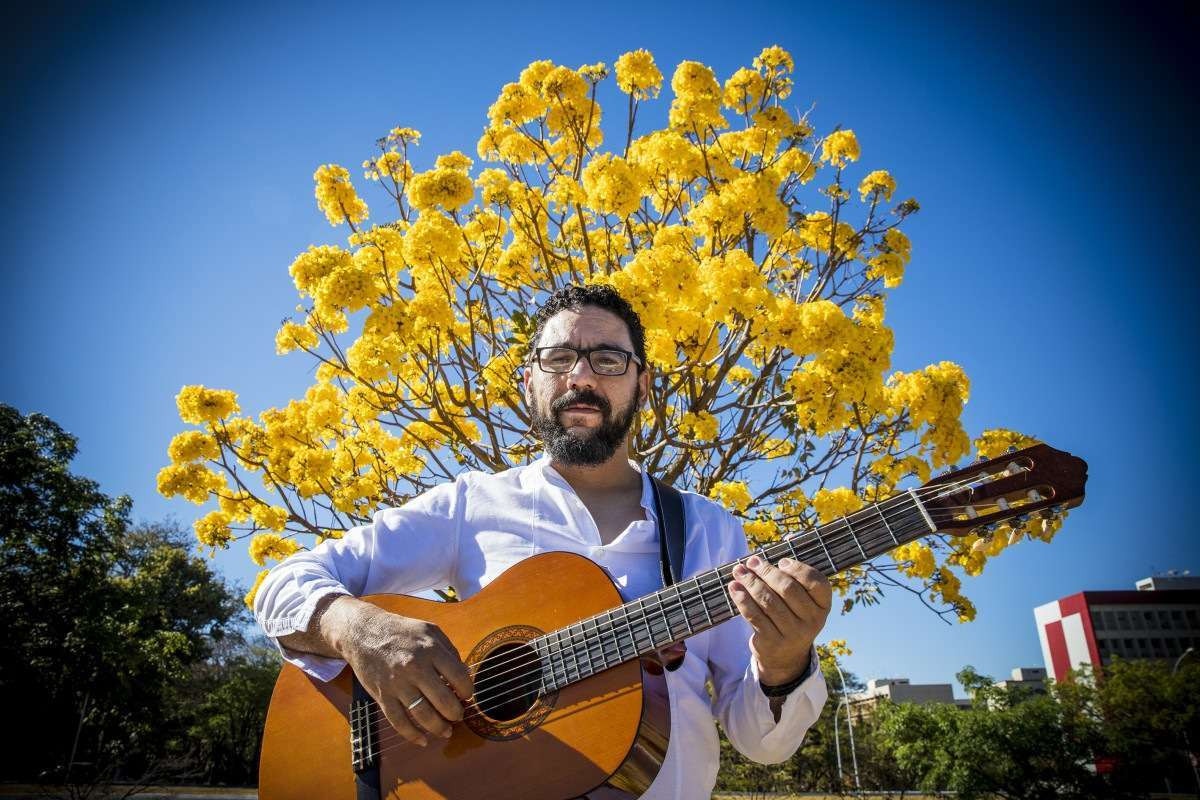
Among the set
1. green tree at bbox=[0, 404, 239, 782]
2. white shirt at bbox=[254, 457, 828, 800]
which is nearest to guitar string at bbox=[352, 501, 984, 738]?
white shirt at bbox=[254, 457, 828, 800]

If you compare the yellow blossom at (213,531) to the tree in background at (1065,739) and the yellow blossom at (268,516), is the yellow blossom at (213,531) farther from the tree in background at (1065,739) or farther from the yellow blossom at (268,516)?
the tree in background at (1065,739)

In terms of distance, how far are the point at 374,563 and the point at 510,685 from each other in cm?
73

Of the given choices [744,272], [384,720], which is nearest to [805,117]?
[744,272]

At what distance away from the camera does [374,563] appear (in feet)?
8.20

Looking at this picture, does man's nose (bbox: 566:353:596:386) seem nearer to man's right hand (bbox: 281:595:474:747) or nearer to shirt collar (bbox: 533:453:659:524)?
shirt collar (bbox: 533:453:659:524)

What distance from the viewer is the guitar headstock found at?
6.20 ft

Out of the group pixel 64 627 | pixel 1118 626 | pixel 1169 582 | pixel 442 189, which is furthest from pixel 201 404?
pixel 1169 582

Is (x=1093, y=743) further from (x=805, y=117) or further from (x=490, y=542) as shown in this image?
(x=490, y=542)

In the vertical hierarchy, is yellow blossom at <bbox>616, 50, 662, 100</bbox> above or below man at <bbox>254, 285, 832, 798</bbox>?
above

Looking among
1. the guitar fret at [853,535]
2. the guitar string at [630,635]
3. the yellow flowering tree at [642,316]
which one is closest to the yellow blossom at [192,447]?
the yellow flowering tree at [642,316]

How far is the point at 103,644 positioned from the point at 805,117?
2706 cm

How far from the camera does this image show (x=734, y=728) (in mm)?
2236

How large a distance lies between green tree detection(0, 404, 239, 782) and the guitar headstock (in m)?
26.9

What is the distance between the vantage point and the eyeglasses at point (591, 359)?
284 centimetres
